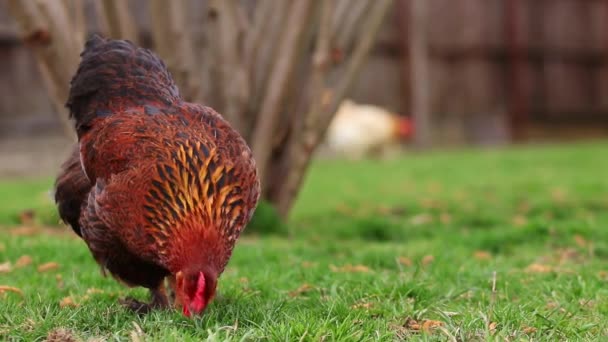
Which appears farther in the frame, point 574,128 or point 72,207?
point 574,128

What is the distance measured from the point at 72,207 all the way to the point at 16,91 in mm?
8820

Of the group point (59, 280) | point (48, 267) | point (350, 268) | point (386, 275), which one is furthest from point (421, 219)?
point (59, 280)

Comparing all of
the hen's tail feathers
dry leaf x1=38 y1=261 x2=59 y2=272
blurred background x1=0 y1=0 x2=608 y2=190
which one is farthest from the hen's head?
blurred background x1=0 y1=0 x2=608 y2=190

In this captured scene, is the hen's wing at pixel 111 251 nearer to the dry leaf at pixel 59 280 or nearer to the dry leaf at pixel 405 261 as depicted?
the dry leaf at pixel 59 280

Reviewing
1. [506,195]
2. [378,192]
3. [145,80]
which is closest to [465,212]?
[506,195]

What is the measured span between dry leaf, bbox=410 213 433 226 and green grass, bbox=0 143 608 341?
1.1 inches

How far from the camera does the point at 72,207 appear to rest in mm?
3479

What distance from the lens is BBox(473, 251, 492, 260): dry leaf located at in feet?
15.7

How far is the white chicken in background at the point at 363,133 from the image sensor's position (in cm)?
1322

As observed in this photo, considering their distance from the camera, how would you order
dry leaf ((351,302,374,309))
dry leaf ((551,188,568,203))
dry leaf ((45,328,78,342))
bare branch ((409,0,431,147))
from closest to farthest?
dry leaf ((45,328,78,342)) → dry leaf ((351,302,374,309)) → dry leaf ((551,188,568,203)) → bare branch ((409,0,431,147))

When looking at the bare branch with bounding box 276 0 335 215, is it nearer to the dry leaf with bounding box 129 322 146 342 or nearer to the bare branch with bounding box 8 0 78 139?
the bare branch with bounding box 8 0 78 139

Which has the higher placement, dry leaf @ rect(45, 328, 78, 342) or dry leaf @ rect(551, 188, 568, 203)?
dry leaf @ rect(45, 328, 78, 342)

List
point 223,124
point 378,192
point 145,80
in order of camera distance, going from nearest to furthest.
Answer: point 223,124, point 145,80, point 378,192

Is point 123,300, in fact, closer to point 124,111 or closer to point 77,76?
point 124,111
